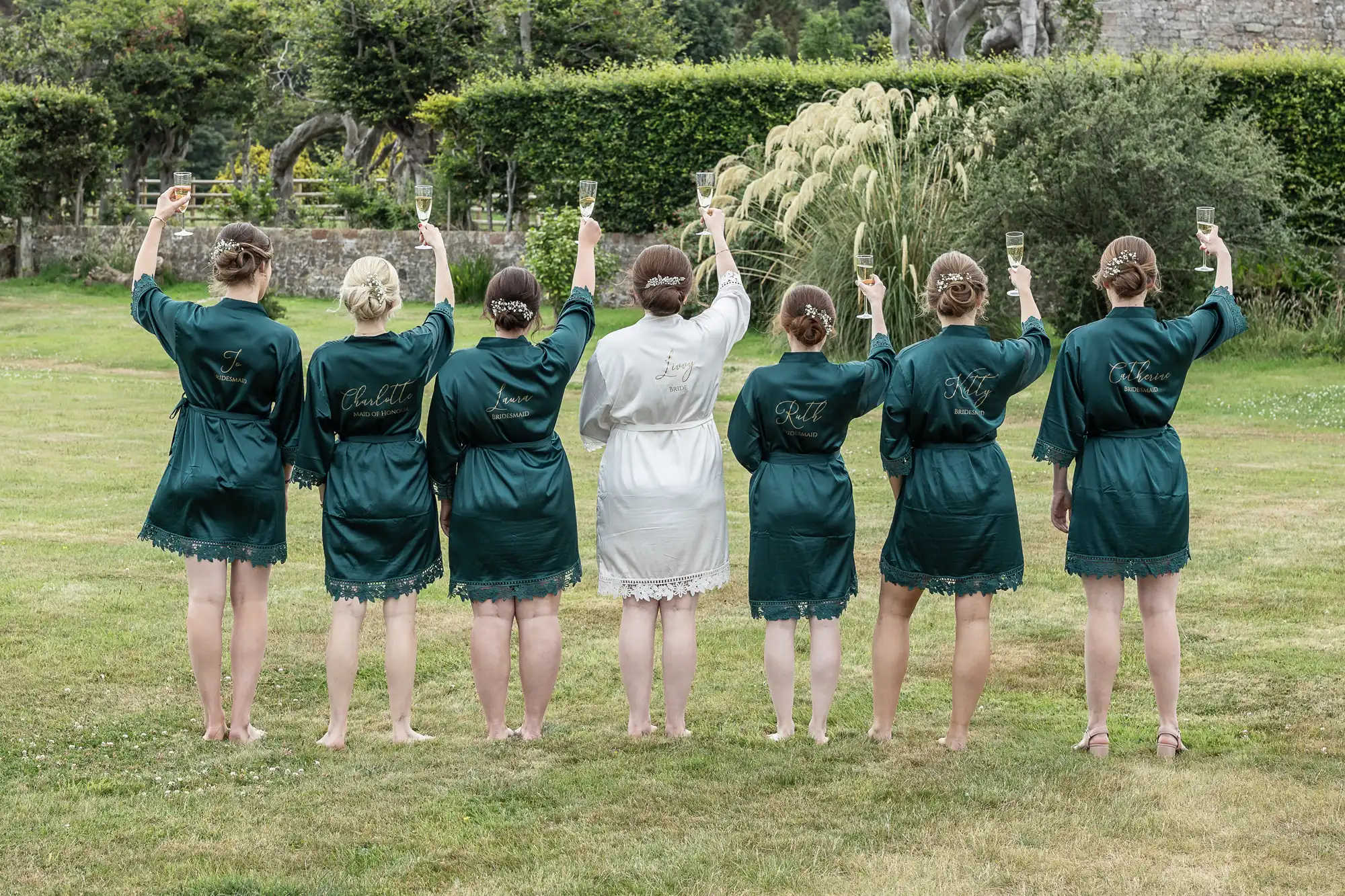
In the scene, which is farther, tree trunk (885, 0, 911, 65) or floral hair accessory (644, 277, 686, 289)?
tree trunk (885, 0, 911, 65)

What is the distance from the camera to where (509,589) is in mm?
5336

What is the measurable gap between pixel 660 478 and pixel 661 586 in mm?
396

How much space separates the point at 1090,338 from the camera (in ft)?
17.2

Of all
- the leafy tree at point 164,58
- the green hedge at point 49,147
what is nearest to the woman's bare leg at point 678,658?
the green hedge at point 49,147

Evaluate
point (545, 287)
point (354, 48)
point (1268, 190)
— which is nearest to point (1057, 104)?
point (1268, 190)

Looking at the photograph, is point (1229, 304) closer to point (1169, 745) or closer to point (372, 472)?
point (1169, 745)

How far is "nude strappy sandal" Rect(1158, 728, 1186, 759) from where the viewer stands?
5164 mm

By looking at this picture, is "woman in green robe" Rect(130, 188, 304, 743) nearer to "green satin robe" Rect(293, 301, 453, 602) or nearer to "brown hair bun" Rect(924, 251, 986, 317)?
"green satin robe" Rect(293, 301, 453, 602)

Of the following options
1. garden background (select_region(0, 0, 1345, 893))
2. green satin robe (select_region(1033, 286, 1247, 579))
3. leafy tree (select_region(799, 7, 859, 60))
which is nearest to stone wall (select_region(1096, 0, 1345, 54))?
garden background (select_region(0, 0, 1345, 893))

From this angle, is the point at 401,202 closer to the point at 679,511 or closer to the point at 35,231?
the point at 35,231

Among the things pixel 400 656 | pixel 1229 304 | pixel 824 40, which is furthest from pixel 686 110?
pixel 824 40

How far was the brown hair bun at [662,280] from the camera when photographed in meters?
5.33

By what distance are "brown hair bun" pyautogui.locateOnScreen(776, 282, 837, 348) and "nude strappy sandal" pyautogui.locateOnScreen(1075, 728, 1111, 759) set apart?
1.67m

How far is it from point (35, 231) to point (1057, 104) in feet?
65.0
